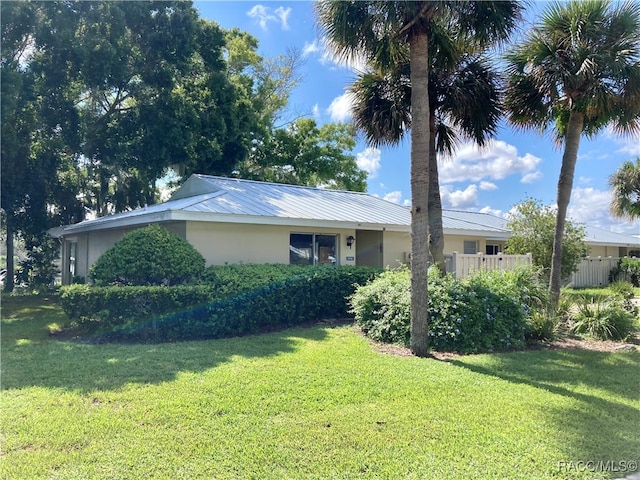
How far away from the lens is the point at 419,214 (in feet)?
25.6

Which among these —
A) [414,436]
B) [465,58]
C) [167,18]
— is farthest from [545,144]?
[167,18]

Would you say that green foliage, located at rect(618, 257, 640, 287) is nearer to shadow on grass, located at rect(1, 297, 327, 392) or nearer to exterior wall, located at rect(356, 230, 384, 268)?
exterior wall, located at rect(356, 230, 384, 268)

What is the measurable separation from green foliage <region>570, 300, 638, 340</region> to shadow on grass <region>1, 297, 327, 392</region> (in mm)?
5841

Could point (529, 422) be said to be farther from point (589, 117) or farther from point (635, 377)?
point (589, 117)

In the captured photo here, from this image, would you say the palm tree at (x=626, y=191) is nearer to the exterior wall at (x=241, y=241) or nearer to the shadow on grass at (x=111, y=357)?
the exterior wall at (x=241, y=241)

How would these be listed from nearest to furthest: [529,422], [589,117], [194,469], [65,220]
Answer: [194,469] → [529,422] → [589,117] → [65,220]

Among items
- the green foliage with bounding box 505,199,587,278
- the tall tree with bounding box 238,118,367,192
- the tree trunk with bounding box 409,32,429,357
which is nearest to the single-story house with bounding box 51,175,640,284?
the green foliage with bounding box 505,199,587,278

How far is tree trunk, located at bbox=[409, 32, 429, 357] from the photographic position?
25.5 ft

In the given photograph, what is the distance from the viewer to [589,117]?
10094mm

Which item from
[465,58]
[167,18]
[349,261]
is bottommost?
[349,261]

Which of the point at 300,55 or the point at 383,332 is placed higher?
the point at 300,55

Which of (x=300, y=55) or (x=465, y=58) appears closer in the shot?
(x=465, y=58)

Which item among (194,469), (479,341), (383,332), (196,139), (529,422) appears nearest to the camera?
(194,469)

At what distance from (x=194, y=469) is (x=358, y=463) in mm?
1406
